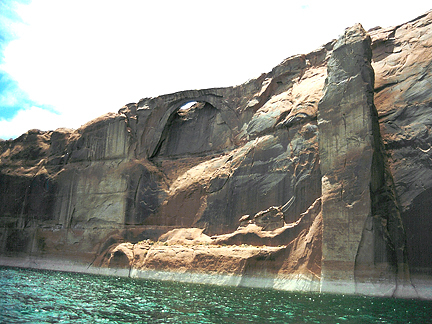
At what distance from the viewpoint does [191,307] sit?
1375 centimetres

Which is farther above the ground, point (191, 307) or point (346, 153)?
point (346, 153)

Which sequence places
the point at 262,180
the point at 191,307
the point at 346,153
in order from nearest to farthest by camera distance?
the point at 191,307 → the point at 346,153 → the point at 262,180

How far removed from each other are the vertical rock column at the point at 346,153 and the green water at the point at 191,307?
191cm

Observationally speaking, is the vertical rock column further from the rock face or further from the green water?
the green water

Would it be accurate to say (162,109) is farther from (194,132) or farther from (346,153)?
(346,153)

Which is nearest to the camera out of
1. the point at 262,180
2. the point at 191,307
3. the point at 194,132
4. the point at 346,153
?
the point at 191,307

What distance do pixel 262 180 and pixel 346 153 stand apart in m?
6.38

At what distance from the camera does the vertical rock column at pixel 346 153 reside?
17.8 m

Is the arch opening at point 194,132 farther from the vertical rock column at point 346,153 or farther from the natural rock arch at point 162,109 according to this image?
the vertical rock column at point 346,153

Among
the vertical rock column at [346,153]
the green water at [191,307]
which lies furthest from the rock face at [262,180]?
the green water at [191,307]

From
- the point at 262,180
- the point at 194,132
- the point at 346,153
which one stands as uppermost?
the point at 194,132

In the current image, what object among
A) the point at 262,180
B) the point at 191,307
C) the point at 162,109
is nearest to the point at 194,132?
the point at 162,109

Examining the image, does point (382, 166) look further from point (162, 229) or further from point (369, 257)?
point (162, 229)

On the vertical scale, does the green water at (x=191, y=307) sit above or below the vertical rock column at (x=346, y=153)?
below
